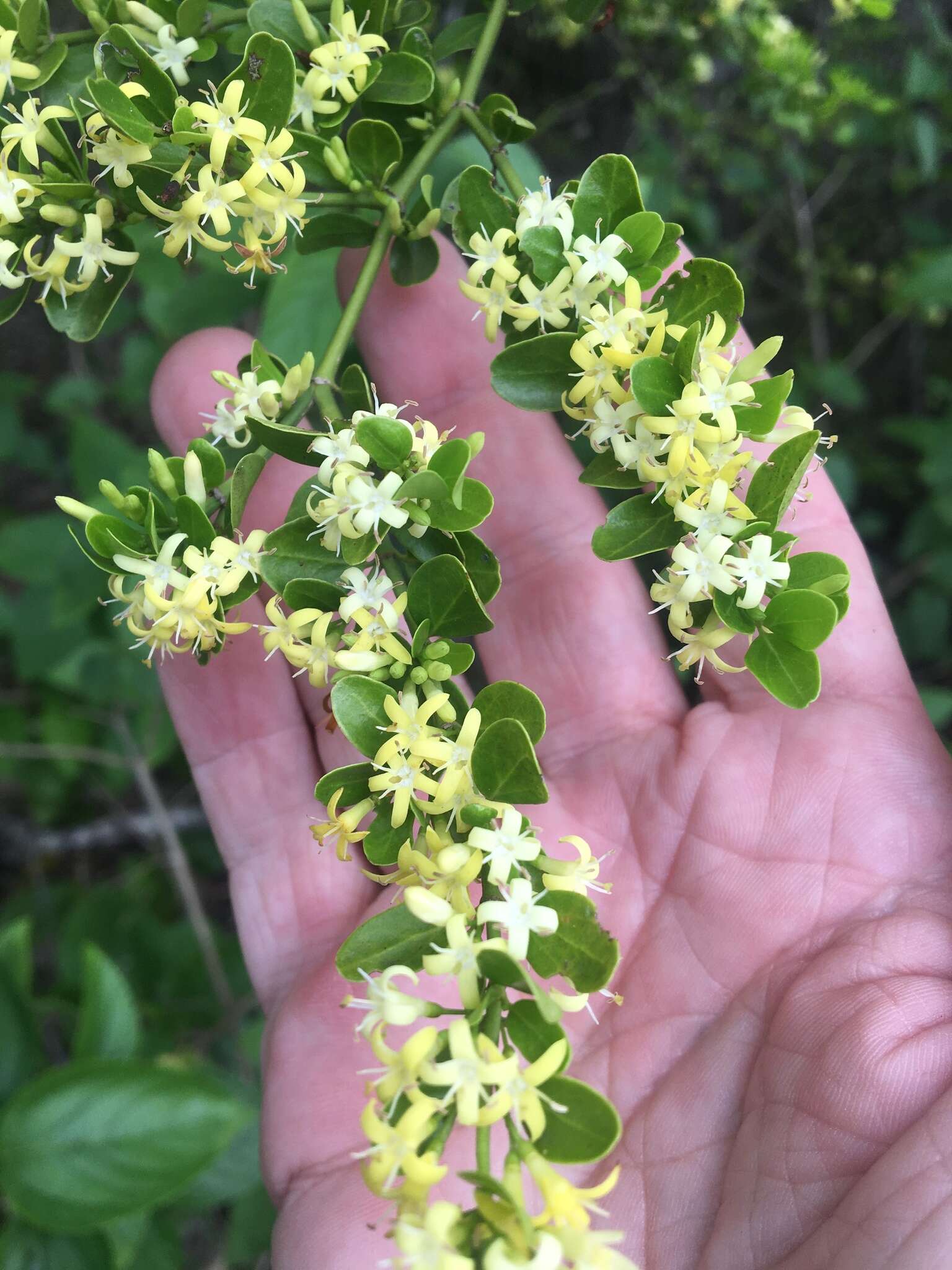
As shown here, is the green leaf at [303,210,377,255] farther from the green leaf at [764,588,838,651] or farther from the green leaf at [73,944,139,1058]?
the green leaf at [73,944,139,1058]

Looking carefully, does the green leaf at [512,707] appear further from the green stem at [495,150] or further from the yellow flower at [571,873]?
the green stem at [495,150]

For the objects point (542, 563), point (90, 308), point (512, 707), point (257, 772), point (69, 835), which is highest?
point (90, 308)

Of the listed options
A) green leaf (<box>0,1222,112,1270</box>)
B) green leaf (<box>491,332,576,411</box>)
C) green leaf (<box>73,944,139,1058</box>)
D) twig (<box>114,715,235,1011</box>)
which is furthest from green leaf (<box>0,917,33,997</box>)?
green leaf (<box>491,332,576,411</box>)

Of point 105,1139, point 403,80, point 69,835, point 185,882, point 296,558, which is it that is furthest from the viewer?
point 69,835

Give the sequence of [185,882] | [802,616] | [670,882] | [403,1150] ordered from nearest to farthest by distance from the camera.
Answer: [403,1150], [802,616], [670,882], [185,882]

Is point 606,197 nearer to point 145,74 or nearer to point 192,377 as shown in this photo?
point 145,74

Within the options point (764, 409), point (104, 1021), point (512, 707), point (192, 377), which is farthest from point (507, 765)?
point (104, 1021)

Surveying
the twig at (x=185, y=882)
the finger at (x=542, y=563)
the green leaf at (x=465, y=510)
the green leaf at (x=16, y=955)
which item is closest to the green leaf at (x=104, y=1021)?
the green leaf at (x=16, y=955)
